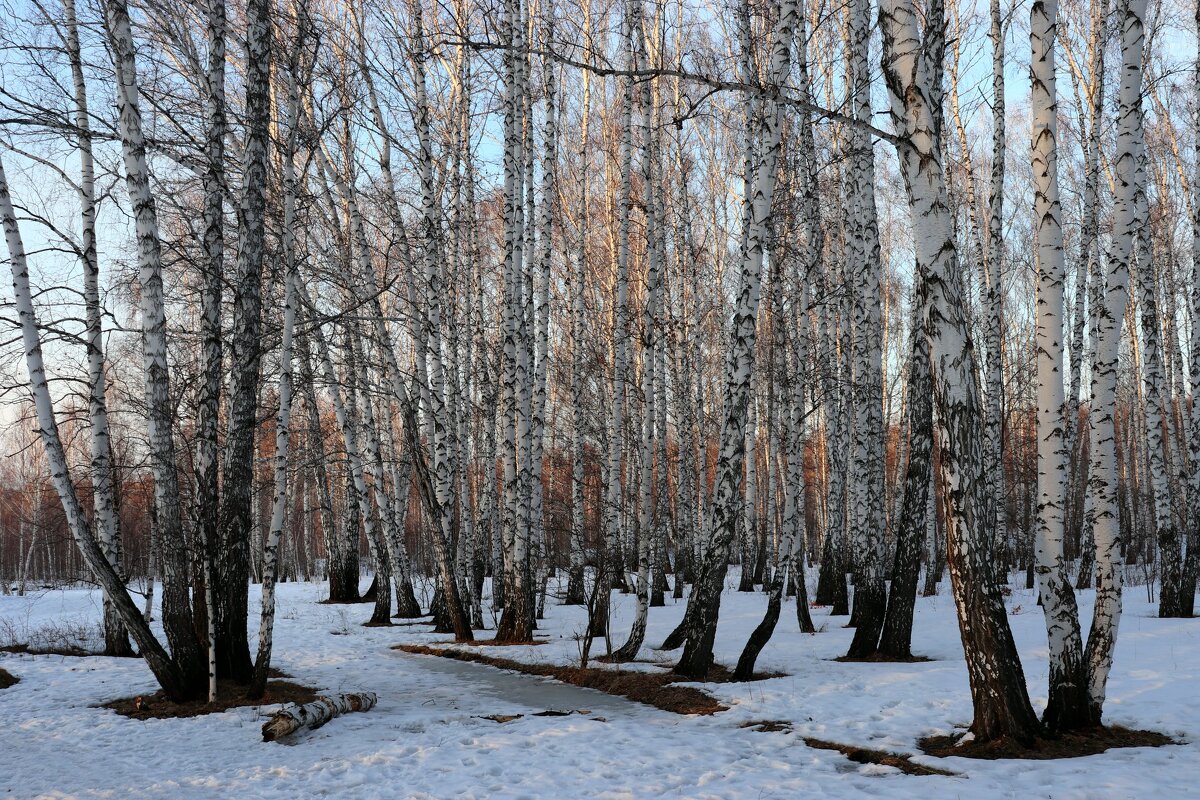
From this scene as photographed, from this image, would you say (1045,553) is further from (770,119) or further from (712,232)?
(712,232)

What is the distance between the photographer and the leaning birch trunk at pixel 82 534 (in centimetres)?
792

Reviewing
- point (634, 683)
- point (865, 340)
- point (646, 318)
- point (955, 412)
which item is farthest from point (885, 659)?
point (646, 318)

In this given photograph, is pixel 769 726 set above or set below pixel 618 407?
below

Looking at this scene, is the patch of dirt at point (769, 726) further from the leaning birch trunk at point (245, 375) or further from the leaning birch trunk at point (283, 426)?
the leaning birch trunk at point (245, 375)

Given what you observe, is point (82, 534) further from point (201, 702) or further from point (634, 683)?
point (634, 683)

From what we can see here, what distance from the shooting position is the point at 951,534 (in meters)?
5.48

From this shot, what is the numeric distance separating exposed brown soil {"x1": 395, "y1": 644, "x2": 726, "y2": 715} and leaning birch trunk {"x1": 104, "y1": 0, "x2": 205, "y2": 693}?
4.14m

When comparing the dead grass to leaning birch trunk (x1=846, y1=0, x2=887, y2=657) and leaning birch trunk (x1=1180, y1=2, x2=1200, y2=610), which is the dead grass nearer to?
leaning birch trunk (x1=846, y1=0, x2=887, y2=657)

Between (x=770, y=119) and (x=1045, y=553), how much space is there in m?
5.61

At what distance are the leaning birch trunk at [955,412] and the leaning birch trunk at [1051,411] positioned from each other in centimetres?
40

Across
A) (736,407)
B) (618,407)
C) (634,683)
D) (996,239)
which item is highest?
(996,239)

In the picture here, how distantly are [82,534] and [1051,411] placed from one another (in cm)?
883

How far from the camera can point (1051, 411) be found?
5.74m

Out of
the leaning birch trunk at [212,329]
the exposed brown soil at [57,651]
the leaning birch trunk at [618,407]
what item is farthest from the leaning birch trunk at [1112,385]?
the exposed brown soil at [57,651]
